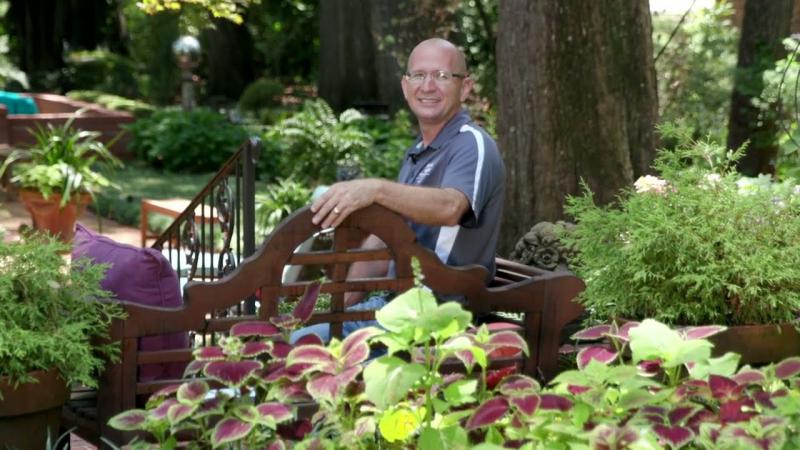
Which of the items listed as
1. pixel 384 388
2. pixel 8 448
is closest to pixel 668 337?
pixel 384 388

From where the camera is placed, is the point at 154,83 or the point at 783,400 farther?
the point at 154,83

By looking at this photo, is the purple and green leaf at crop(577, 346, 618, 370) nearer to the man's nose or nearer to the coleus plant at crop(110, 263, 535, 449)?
the coleus plant at crop(110, 263, 535, 449)

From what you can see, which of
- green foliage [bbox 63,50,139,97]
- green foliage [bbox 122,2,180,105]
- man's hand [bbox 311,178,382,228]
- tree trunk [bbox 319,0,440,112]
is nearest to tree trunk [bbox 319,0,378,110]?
tree trunk [bbox 319,0,440,112]

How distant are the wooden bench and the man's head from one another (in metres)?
0.73

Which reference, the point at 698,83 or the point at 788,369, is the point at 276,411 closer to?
the point at 788,369

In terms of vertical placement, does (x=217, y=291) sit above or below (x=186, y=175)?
above

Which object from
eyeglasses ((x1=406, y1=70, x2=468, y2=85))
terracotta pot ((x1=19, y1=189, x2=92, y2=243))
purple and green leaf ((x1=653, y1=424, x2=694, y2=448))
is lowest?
terracotta pot ((x1=19, y1=189, x2=92, y2=243))

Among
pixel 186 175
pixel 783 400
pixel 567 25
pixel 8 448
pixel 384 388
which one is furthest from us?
pixel 186 175

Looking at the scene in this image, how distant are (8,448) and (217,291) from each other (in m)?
0.66

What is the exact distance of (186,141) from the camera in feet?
62.8

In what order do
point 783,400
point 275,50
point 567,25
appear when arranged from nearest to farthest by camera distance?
point 783,400 → point 567,25 → point 275,50

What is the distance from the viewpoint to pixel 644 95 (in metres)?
8.49

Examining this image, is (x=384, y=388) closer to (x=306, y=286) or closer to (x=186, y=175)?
(x=306, y=286)

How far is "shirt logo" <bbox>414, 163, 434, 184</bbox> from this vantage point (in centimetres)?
439
